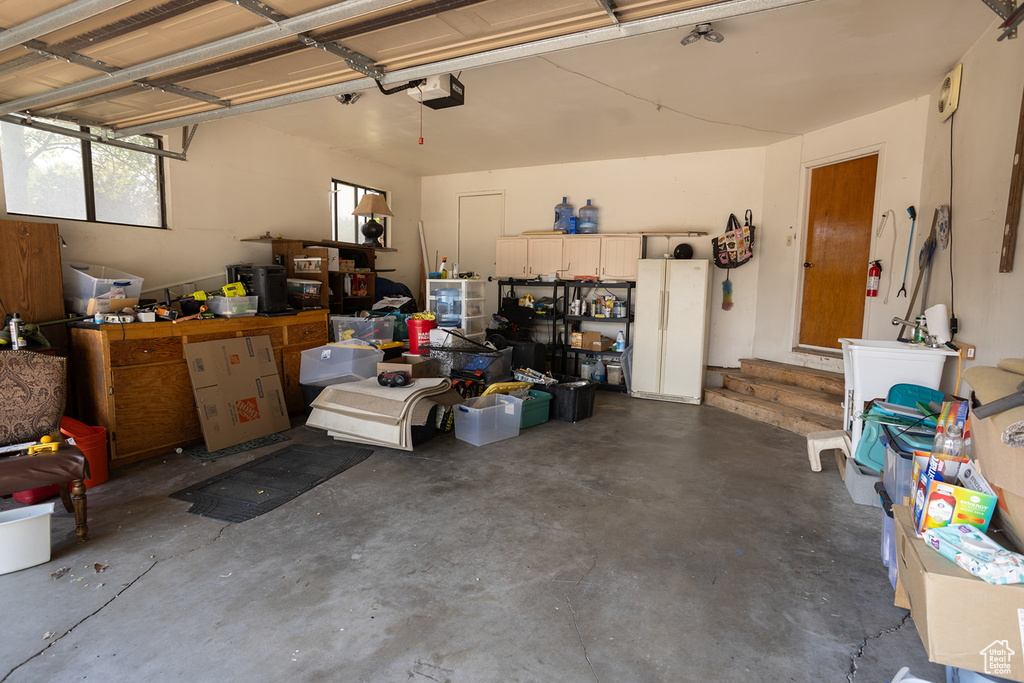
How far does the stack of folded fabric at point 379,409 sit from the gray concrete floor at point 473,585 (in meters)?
0.37

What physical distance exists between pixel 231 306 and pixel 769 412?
5.17m

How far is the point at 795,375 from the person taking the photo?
5262 mm

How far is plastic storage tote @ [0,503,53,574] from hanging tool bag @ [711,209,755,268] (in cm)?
645

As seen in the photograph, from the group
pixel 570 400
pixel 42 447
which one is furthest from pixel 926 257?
pixel 42 447

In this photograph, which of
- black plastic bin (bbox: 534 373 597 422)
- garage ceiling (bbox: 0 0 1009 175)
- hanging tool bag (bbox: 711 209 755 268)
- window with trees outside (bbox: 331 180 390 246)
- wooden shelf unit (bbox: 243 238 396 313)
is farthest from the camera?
window with trees outside (bbox: 331 180 390 246)

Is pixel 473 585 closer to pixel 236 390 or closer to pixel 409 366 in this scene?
pixel 409 366

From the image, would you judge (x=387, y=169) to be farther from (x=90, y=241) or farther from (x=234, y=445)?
(x=234, y=445)

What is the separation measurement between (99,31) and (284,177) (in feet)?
11.1

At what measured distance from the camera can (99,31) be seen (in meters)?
2.25

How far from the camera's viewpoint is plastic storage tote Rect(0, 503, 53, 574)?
7.25 feet

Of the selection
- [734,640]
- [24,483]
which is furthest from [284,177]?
[734,640]

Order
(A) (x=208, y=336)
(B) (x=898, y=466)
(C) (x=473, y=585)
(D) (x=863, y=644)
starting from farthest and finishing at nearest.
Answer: (A) (x=208, y=336), (B) (x=898, y=466), (C) (x=473, y=585), (D) (x=863, y=644)

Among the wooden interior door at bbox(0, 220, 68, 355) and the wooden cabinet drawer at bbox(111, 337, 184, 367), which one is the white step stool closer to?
the wooden cabinet drawer at bbox(111, 337, 184, 367)

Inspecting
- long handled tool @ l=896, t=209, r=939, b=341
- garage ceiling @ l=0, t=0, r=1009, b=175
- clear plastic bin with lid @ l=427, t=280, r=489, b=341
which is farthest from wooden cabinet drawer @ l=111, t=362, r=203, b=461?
long handled tool @ l=896, t=209, r=939, b=341
